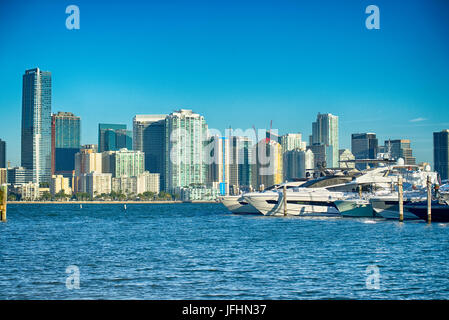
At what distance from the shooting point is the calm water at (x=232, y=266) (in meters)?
23.0

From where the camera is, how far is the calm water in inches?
904

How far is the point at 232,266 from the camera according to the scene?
30359 mm

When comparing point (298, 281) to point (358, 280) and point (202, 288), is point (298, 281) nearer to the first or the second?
point (358, 280)

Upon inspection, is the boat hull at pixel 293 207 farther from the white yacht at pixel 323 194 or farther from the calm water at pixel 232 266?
the calm water at pixel 232 266

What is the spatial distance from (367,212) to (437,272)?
150ft

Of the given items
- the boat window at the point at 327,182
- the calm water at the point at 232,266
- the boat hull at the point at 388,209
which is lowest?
Answer: the calm water at the point at 232,266

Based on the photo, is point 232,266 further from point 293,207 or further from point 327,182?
point 327,182

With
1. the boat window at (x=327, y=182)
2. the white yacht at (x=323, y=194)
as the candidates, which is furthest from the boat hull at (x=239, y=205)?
the boat window at (x=327, y=182)

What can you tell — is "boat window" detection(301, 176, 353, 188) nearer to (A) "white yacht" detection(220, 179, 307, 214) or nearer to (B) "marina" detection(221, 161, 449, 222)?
(B) "marina" detection(221, 161, 449, 222)

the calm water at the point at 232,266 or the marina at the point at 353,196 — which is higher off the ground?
the marina at the point at 353,196

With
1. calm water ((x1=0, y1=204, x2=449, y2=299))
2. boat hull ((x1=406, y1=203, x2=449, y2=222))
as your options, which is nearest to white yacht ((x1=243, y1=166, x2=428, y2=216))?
boat hull ((x1=406, y1=203, x2=449, y2=222))

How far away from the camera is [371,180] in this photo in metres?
80.2
